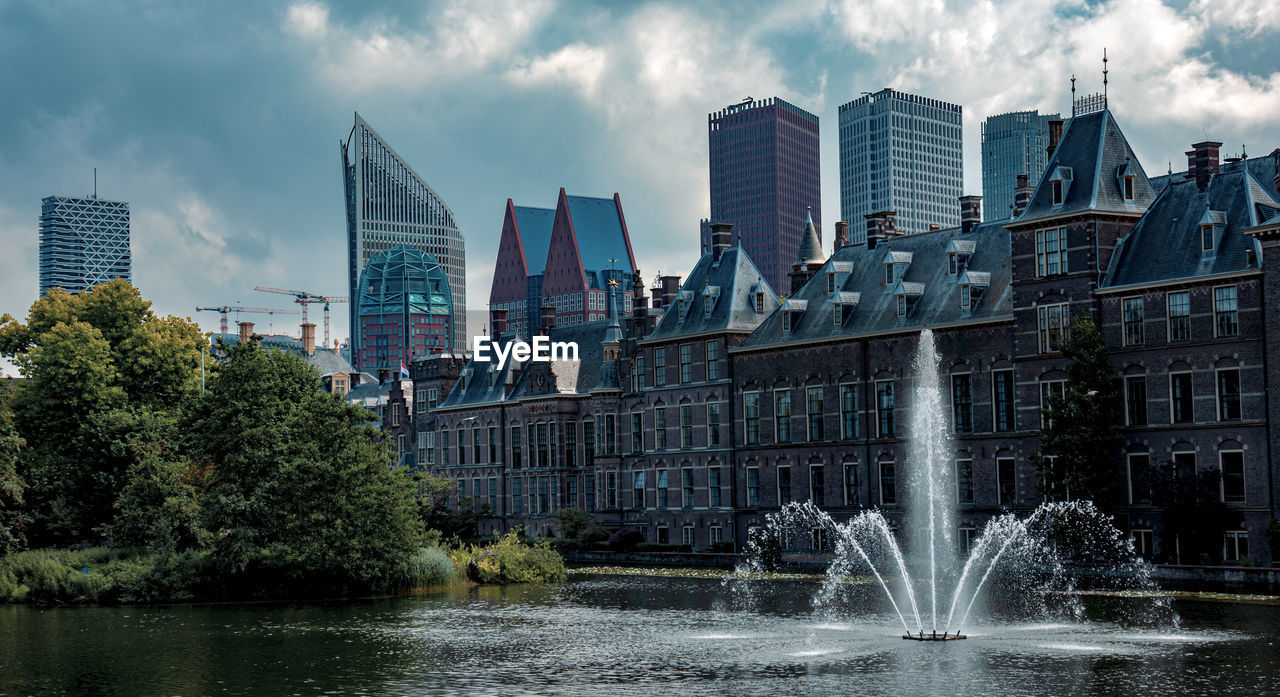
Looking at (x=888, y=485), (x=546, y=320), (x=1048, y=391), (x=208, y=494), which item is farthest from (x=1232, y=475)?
(x=546, y=320)

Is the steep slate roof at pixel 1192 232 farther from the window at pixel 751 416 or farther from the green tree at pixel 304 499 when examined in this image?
the green tree at pixel 304 499

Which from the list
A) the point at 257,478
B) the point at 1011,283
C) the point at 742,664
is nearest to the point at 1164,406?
the point at 1011,283

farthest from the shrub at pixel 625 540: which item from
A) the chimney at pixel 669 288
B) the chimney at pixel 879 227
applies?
the chimney at pixel 879 227

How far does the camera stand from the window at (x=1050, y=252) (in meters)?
70.1

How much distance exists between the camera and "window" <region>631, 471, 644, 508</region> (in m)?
96.6

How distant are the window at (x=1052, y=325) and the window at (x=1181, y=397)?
559 centimetres

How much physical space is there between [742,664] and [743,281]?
5363 cm

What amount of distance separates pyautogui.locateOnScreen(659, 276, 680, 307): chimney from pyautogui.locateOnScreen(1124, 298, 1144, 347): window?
36.1m

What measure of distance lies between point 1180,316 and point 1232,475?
7.26 metres

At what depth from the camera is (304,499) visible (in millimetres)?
62906

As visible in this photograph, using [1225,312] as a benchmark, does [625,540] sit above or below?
below

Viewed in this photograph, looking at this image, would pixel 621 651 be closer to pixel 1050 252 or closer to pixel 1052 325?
pixel 1052 325

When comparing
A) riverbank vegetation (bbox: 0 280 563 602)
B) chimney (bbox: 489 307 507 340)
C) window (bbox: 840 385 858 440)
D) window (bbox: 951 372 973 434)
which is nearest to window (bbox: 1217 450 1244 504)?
window (bbox: 951 372 973 434)

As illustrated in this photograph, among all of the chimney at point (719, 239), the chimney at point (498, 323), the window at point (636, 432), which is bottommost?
the window at point (636, 432)
